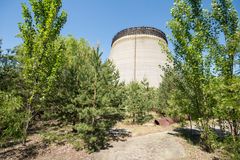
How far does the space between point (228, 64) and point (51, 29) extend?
A: 11.8 meters

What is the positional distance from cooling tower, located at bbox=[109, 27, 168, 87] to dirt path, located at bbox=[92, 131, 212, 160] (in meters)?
22.0

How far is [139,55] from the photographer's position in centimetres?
3803

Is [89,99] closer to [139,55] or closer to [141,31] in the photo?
[139,55]

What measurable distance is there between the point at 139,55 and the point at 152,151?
28.0 meters

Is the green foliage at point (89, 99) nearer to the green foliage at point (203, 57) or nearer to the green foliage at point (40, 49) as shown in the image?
the green foliage at point (40, 49)

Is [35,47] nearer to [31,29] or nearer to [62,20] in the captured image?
[31,29]

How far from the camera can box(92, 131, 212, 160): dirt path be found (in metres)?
10.8

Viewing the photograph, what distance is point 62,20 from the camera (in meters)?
14.2

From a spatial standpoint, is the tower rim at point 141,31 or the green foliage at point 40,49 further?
the tower rim at point 141,31

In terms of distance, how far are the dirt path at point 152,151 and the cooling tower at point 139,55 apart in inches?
865

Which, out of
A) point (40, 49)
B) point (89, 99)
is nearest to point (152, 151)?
point (89, 99)

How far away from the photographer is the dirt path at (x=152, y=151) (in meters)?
10.8

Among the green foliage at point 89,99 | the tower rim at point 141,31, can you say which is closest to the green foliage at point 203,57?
the green foliage at point 89,99

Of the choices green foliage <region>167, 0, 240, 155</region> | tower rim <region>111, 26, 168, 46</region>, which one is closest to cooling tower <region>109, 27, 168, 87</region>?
tower rim <region>111, 26, 168, 46</region>
